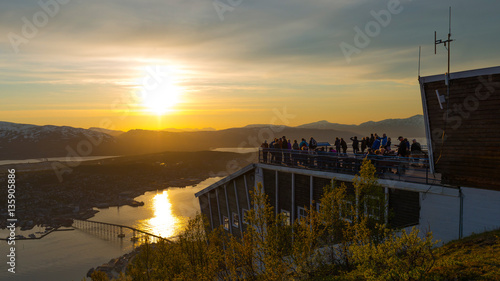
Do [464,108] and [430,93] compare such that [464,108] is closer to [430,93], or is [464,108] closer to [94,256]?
[430,93]

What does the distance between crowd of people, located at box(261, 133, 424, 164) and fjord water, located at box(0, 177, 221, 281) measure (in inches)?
972

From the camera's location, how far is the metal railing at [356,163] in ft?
57.6

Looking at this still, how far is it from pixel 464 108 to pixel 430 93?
5.86 feet

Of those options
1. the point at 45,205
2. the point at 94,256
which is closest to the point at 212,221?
the point at 94,256

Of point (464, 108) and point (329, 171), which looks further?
point (329, 171)

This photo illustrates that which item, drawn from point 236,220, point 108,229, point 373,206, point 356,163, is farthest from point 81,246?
point 373,206

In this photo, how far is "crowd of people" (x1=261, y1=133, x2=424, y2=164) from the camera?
20047 mm

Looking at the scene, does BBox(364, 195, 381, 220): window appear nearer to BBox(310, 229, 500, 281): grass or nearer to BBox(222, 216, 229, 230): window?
BBox(310, 229, 500, 281): grass

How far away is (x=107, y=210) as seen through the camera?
96000 mm

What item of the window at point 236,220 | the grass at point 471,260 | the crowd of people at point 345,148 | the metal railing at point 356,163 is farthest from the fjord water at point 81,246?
the grass at point 471,260

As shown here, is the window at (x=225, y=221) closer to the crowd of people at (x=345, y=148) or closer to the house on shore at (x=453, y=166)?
the crowd of people at (x=345, y=148)

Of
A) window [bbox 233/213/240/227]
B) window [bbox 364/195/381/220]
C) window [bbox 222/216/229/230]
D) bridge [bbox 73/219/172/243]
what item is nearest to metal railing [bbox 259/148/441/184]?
window [bbox 364/195/381/220]

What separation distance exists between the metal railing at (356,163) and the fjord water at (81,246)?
2642cm

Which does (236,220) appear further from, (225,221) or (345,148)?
(345,148)
